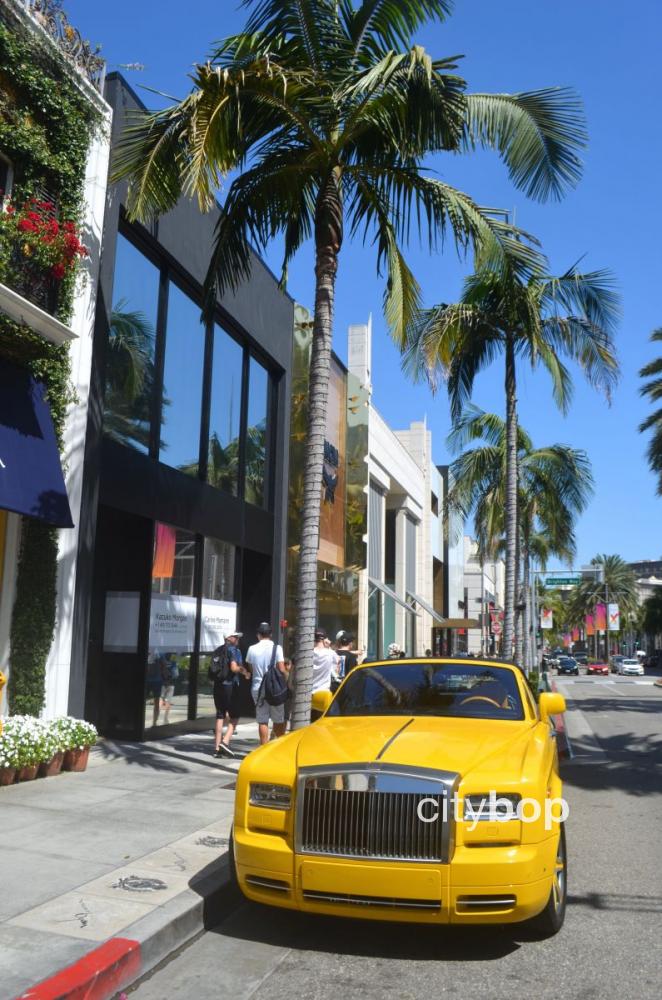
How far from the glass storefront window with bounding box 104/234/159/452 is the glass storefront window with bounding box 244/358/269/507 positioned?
430 centimetres

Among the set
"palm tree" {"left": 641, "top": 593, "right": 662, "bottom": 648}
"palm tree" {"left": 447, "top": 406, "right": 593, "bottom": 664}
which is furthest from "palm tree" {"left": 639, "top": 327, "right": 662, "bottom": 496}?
"palm tree" {"left": 641, "top": 593, "right": 662, "bottom": 648}

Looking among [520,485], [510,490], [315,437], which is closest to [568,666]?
[520,485]

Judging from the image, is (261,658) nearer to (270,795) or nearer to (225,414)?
(225,414)

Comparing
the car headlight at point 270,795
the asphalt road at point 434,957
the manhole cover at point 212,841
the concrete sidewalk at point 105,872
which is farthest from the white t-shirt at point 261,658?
the car headlight at point 270,795

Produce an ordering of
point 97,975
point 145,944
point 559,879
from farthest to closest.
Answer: point 559,879 → point 145,944 → point 97,975

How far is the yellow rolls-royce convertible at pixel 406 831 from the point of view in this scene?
4.47 metres

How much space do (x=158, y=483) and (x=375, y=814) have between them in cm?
937

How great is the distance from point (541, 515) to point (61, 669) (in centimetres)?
2249

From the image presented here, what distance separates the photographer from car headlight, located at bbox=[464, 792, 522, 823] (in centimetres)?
457

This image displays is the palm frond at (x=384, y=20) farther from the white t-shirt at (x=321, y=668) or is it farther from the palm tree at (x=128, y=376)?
the white t-shirt at (x=321, y=668)

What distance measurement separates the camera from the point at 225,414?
16.4m

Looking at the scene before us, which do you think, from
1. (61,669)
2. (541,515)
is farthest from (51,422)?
(541,515)

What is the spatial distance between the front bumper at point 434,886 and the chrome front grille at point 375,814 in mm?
72

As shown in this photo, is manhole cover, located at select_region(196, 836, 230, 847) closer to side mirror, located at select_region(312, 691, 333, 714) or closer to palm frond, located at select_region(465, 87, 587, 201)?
side mirror, located at select_region(312, 691, 333, 714)
